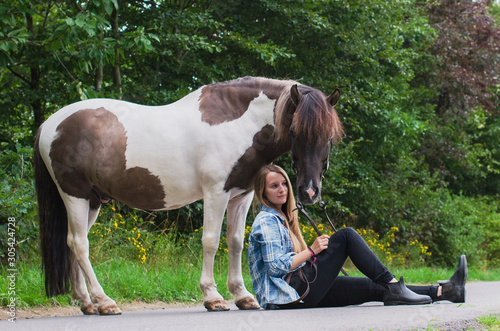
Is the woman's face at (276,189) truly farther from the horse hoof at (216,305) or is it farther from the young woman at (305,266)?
the horse hoof at (216,305)

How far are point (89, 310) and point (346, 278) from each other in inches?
82.6

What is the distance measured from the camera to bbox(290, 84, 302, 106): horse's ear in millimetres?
4559

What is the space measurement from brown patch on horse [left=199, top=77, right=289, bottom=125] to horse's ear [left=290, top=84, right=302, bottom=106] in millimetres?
389

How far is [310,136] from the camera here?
441 cm

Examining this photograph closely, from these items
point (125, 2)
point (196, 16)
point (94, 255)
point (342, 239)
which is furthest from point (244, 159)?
point (125, 2)

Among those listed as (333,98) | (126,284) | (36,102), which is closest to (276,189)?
(333,98)

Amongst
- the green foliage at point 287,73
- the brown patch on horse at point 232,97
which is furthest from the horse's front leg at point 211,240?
the green foliage at point 287,73

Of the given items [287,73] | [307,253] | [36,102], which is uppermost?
[287,73]

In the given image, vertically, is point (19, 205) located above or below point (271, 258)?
above

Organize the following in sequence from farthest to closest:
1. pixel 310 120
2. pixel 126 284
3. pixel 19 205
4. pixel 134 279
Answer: pixel 19 205 < pixel 134 279 < pixel 126 284 < pixel 310 120

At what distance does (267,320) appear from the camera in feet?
13.0

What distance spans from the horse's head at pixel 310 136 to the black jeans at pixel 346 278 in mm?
450

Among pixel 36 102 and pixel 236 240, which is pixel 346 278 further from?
→ pixel 36 102

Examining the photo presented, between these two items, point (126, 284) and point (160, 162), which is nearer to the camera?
point (160, 162)
